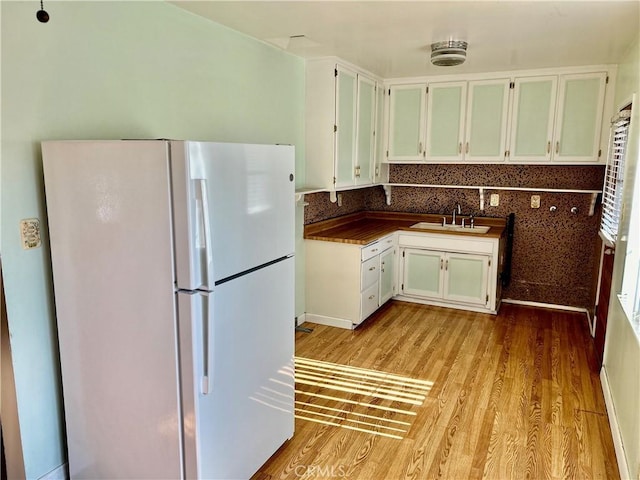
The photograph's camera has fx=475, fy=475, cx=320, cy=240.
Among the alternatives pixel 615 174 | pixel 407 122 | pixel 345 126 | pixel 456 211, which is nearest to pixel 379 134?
pixel 407 122

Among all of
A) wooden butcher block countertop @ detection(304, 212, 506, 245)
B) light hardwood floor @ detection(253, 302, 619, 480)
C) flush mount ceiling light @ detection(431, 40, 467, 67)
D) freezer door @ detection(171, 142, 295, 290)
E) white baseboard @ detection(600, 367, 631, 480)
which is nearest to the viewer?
freezer door @ detection(171, 142, 295, 290)

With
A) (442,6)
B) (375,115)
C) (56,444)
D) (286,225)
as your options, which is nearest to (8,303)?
(56,444)

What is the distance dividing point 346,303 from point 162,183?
261 centimetres

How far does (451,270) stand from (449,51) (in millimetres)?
2075

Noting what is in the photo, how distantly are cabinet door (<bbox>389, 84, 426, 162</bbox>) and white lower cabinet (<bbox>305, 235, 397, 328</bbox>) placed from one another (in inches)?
41.2

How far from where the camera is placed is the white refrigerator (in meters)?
1.70

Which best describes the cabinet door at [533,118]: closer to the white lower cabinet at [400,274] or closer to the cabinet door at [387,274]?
the white lower cabinet at [400,274]

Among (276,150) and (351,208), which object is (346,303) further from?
(276,150)

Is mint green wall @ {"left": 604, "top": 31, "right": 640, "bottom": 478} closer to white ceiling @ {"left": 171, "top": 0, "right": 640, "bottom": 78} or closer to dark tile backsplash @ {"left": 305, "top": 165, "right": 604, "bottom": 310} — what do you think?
white ceiling @ {"left": 171, "top": 0, "right": 640, "bottom": 78}

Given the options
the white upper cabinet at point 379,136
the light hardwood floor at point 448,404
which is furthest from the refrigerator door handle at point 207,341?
the white upper cabinet at point 379,136

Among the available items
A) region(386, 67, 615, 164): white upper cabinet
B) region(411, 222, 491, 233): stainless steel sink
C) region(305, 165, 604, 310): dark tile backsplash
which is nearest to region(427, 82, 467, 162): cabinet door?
region(386, 67, 615, 164): white upper cabinet

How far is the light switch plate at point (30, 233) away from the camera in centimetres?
185

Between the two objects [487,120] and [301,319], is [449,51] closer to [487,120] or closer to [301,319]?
[487,120]

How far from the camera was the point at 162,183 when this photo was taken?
1.66 m
